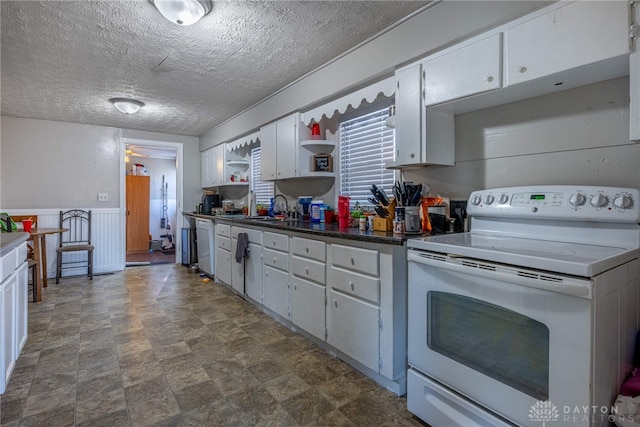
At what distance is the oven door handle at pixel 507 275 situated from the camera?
3.46 feet

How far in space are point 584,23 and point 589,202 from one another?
750 millimetres

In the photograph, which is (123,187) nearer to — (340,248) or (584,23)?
(340,248)

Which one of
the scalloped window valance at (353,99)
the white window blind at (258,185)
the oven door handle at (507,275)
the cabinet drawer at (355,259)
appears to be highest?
the scalloped window valance at (353,99)

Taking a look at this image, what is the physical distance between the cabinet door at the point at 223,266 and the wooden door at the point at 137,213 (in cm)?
359

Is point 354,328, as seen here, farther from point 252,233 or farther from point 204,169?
point 204,169

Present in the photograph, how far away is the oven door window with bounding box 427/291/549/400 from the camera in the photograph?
3.92 ft

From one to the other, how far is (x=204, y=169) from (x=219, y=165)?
765 mm

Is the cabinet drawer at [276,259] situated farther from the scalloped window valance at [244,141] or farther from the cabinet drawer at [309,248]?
the scalloped window valance at [244,141]

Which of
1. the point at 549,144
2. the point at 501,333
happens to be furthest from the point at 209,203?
the point at 501,333

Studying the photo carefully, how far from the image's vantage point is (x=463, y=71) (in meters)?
1.80

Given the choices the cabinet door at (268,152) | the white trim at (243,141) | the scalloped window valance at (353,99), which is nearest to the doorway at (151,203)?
the white trim at (243,141)

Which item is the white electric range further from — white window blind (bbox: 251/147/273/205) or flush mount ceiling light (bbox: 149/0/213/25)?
white window blind (bbox: 251/147/273/205)

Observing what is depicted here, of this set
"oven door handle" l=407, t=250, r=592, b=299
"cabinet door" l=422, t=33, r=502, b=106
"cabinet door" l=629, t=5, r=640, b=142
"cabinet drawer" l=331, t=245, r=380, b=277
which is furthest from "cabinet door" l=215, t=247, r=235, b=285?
"cabinet door" l=629, t=5, r=640, b=142

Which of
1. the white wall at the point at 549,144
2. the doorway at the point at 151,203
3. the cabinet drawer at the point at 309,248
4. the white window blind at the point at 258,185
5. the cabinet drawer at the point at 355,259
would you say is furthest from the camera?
the doorway at the point at 151,203
